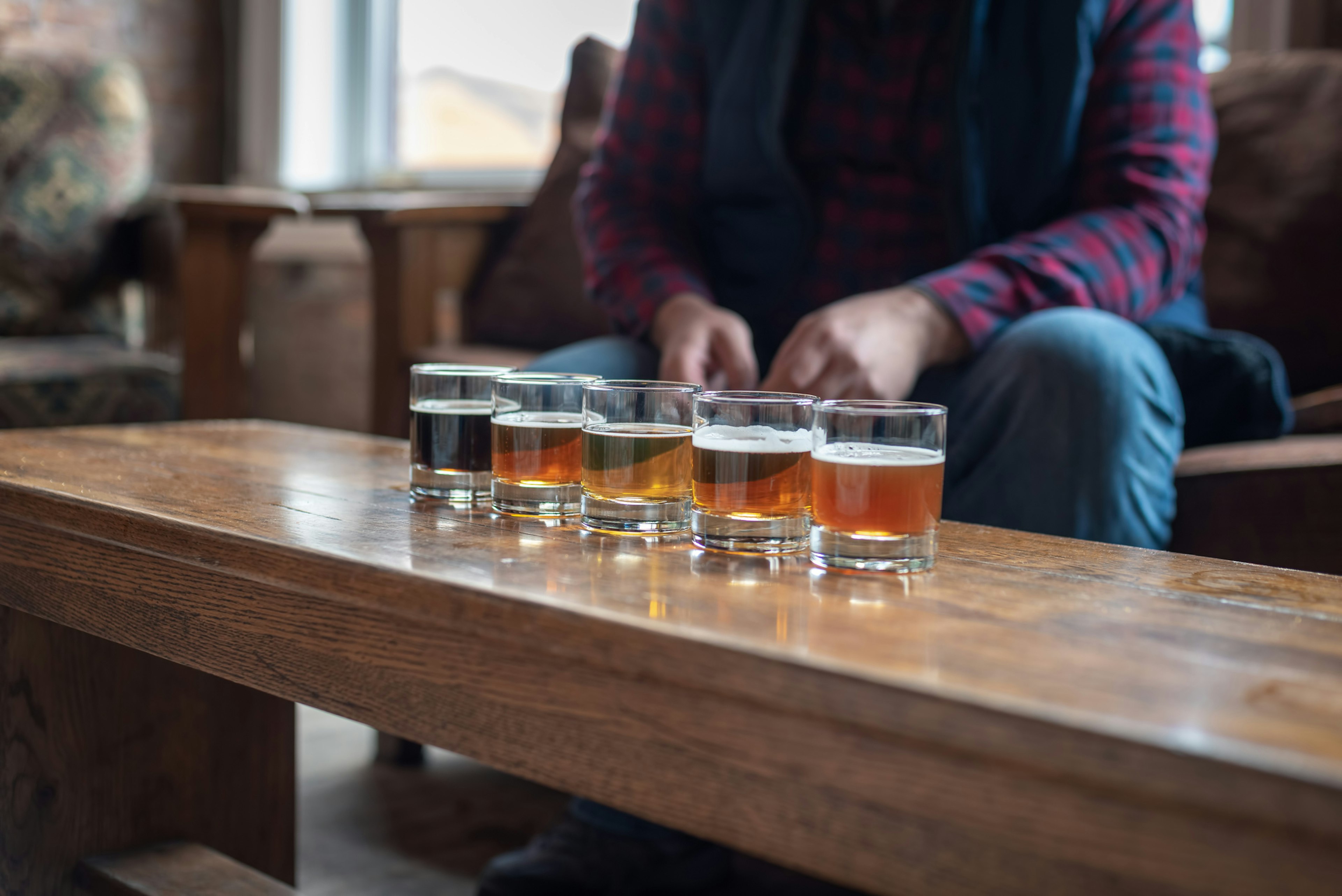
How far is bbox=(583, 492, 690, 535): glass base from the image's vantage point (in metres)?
0.69

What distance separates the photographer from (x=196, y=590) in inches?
26.1

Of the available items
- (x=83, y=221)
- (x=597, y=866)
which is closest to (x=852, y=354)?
(x=597, y=866)

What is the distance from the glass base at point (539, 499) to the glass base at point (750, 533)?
4.0 inches

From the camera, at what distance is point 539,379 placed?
2.43 ft

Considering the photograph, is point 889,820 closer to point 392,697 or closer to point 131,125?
point 392,697

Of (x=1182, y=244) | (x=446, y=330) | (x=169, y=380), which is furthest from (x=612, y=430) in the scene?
(x=446, y=330)

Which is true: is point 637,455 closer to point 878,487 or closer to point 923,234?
point 878,487

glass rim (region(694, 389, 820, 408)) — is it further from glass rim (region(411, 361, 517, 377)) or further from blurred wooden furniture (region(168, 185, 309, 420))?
blurred wooden furniture (region(168, 185, 309, 420))

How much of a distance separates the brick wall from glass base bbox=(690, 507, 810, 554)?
283 cm

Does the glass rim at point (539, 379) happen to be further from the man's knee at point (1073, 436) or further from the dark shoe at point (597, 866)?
the dark shoe at point (597, 866)

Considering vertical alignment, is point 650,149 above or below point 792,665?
above

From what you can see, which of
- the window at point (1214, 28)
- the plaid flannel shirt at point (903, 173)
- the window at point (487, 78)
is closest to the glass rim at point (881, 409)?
the plaid flannel shirt at point (903, 173)

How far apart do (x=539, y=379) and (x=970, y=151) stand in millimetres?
641

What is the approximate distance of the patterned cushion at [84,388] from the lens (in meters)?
1.84
